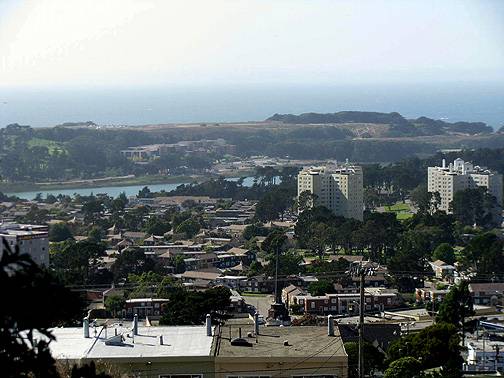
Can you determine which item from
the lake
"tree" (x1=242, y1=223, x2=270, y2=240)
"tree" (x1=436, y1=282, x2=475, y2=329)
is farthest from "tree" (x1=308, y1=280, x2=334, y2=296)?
the lake

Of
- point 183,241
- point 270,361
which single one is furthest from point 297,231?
point 270,361

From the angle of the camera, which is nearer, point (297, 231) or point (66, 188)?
point (297, 231)

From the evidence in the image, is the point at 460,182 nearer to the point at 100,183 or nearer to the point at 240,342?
the point at 100,183

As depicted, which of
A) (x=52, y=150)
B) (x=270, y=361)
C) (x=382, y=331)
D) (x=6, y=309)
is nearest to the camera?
Result: (x=6, y=309)

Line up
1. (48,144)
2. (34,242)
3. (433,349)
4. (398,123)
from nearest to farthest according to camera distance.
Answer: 1. (433,349)
2. (34,242)
3. (48,144)
4. (398,123)

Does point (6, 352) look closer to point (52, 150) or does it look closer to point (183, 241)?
point (183, 241)

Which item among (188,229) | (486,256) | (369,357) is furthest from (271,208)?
(369,357)

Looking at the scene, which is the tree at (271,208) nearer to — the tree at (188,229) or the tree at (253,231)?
the tree at (253,231)
